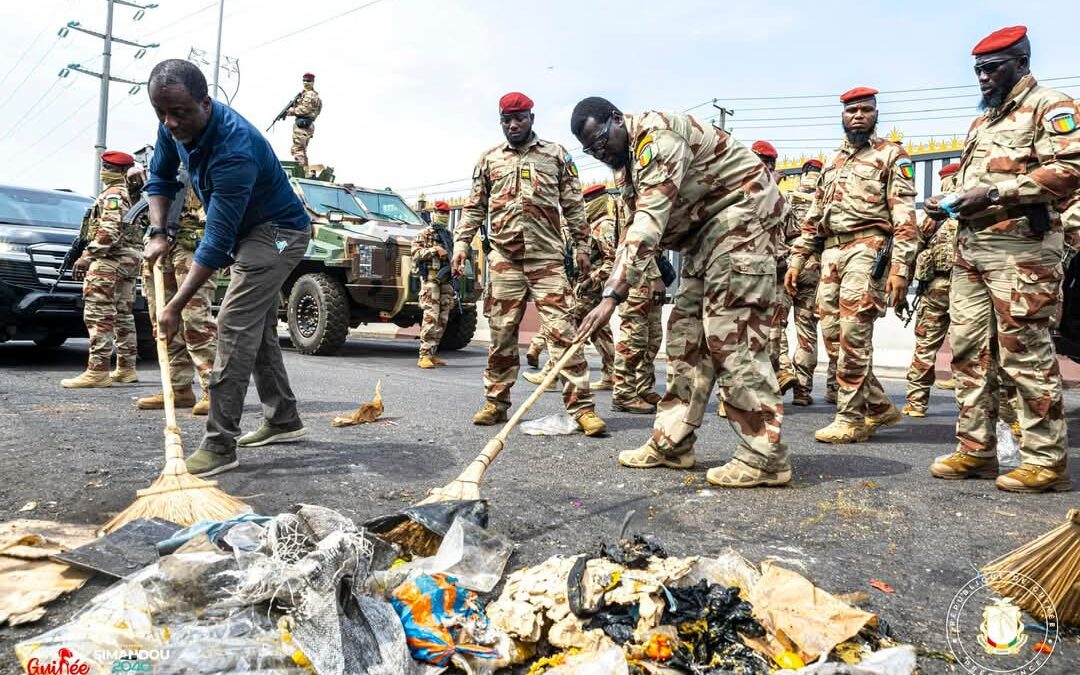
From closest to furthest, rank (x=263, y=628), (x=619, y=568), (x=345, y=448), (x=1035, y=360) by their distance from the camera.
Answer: (x=263, y=628)
(x=619, y=568)
(x=1035, y=360)
(x=345, y=448)

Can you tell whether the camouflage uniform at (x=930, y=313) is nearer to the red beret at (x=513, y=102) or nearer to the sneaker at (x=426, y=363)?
the red beret at (x=513, y=102)

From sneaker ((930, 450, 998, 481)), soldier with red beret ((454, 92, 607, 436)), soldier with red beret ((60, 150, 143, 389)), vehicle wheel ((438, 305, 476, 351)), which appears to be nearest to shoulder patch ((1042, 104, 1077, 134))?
sneaker ((930, 450, 998, 481))

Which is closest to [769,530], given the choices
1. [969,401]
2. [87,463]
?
[969,401]

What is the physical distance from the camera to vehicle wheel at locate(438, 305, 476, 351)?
35.2ft

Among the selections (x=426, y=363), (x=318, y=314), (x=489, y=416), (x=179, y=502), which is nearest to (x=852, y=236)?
(x=489, y=416)

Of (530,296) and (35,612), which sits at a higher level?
(530,296)

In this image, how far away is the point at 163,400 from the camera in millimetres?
4879

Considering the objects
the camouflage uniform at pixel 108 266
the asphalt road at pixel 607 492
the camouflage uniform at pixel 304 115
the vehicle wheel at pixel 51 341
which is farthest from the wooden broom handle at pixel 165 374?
the camouflage uniform at pixel 304 115

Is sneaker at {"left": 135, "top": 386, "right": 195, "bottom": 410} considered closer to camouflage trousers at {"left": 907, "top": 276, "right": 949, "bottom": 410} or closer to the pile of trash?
the pile of trash

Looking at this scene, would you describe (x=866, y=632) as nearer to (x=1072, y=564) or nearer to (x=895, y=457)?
(x=1072, y=564)

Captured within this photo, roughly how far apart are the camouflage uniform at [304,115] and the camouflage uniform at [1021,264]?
1081cm

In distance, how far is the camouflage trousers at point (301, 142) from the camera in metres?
12.5

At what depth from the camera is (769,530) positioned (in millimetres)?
2637

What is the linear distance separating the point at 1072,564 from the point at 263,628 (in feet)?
6.01
